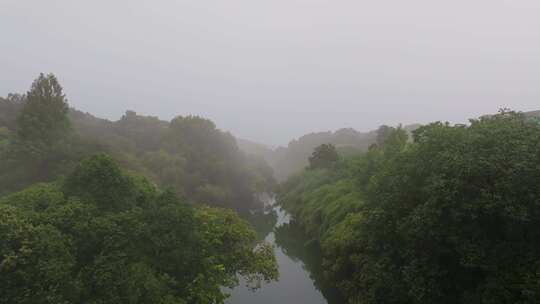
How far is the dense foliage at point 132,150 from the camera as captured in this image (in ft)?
87.8

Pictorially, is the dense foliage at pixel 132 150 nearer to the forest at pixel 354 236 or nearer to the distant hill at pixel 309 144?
the forest at pixel 354 236

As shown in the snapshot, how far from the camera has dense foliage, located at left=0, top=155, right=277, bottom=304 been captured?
36.1 feet

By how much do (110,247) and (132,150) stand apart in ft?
98.7

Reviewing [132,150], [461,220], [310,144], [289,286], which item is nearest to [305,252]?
[289,286]

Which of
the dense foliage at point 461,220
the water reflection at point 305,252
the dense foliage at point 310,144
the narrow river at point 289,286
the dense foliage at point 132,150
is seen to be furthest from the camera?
the dense foliage at point 310,144

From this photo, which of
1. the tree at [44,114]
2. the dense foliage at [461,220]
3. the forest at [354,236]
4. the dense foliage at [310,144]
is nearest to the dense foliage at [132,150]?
the tree at [44,114]

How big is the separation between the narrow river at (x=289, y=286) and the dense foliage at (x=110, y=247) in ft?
16.9

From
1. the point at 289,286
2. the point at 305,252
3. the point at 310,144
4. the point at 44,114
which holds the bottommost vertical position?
the point at 289,286

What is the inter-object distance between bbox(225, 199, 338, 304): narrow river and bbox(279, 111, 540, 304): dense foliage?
330 inches

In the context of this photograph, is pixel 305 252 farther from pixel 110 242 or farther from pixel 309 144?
pixel 309 144

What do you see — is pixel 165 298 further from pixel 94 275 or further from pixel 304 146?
pixel 304 146

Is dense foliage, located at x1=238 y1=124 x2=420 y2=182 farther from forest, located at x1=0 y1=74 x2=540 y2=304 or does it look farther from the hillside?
forest, located at x1=0 y1=74 x2=540 y2=304

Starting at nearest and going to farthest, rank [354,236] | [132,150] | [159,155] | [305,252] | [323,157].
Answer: [354,236] → [305,252] → [159,155] → [132,150] → [323,157]

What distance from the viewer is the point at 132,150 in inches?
1614
